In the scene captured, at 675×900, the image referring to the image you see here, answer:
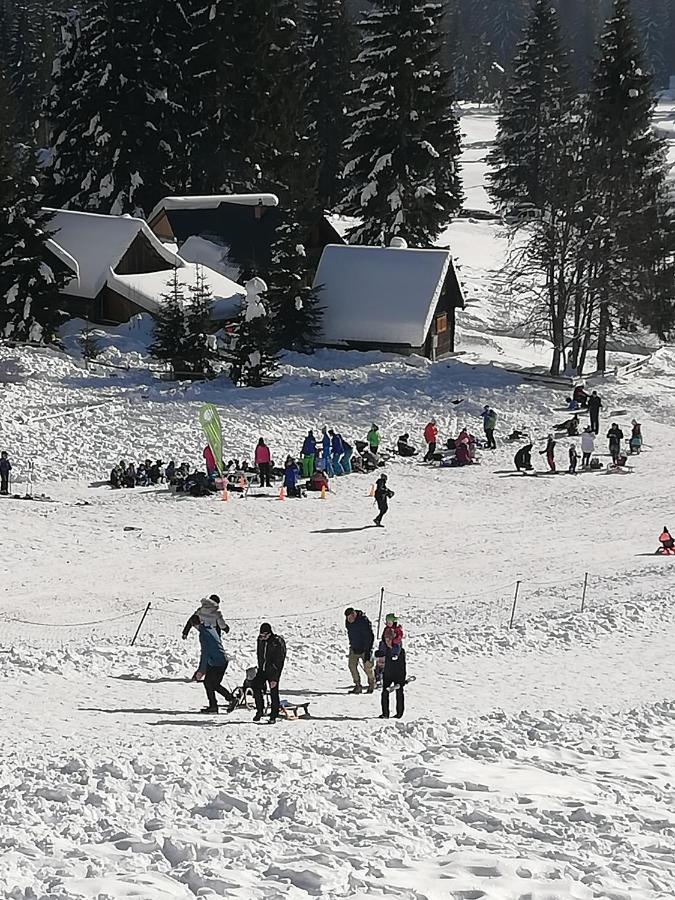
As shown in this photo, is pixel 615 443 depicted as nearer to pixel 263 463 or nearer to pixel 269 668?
pixel 263 463

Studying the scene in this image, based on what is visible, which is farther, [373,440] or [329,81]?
[329,81]

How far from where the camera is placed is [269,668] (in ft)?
50.3

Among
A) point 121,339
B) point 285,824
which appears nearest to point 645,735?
point 285,824

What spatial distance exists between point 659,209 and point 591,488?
878 inches

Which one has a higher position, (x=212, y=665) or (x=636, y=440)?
(x=636, y=440)

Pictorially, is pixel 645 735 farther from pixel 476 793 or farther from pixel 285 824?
pixel 285 824

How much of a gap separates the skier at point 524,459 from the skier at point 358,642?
51.1ft

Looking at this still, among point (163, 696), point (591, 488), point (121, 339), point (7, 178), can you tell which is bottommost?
point (163, 696)

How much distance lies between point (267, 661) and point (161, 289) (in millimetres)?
30955

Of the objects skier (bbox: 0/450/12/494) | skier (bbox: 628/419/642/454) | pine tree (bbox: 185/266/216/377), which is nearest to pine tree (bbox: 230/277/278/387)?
pine tree (bbox: 185/266/216/377)

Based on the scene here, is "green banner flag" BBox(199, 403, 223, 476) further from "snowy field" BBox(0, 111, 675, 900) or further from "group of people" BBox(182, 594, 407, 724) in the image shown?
"group of people" BBox(182, 594, 407, 724)

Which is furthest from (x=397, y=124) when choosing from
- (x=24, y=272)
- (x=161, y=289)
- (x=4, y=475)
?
(x=4, y=475)

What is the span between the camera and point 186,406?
34.8 meters

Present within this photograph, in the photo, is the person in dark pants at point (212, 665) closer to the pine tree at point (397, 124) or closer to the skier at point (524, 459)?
the skier at point (524, 459)
